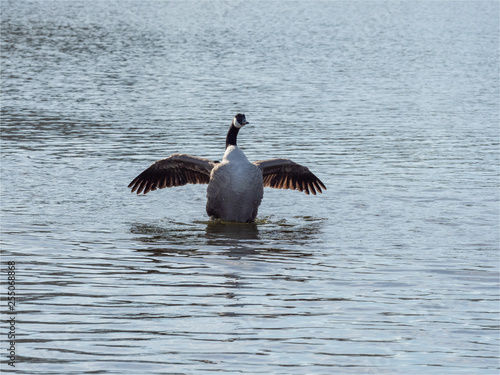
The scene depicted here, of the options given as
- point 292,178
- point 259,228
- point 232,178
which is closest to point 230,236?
point 259,228

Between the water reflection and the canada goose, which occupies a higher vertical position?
the canada goose

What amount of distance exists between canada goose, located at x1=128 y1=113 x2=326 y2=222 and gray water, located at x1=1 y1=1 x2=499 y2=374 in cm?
37

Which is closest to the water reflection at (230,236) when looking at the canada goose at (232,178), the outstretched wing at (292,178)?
the canada goose at (232,178)

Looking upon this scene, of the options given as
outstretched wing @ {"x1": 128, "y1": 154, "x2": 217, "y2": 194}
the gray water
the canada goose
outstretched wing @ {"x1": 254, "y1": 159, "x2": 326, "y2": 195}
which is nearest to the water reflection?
the gray water

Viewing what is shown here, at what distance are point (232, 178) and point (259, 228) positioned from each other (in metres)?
1.04

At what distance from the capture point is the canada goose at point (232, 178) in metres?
16.8

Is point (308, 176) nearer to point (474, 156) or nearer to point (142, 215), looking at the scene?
point (142, 215)

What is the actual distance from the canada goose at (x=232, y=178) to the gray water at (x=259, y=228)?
369 millimetres

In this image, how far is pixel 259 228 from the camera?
55.1 feet

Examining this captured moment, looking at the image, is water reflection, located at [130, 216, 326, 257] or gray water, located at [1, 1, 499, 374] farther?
water reflection, located at [130, 216, 326, 257]

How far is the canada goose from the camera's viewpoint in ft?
55.0

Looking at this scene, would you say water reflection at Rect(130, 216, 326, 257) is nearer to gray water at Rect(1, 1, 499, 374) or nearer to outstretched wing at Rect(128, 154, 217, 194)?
gray water at Rect(1, 1, 499, 374)

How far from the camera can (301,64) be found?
158ft

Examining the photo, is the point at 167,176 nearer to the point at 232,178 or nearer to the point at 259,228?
the point at 232,178
